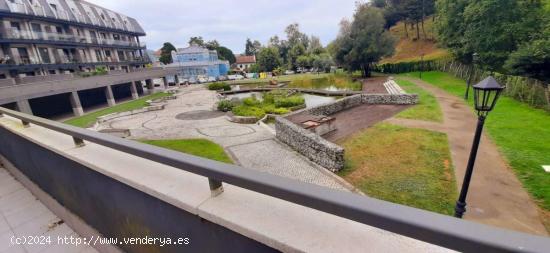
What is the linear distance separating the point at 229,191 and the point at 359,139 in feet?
34.0

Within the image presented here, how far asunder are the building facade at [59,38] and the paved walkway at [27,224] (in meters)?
28.7

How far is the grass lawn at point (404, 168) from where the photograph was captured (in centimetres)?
639

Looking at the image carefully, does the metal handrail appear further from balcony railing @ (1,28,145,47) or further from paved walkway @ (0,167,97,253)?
balcony railing @ (1,28,145,47)

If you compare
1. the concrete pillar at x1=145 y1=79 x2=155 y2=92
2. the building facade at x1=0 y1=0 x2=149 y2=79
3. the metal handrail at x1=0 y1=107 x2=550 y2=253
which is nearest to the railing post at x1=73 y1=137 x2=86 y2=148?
the metal handrail at x1=0 y1=107 x2=550 y2=253

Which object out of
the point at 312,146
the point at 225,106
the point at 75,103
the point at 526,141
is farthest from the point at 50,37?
the point at 526,141

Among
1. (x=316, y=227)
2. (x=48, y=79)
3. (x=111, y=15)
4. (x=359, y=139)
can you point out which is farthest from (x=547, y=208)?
(x=111, y=15)

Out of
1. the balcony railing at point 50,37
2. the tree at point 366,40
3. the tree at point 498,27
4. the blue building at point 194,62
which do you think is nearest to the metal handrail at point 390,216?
the tree at point 498,27

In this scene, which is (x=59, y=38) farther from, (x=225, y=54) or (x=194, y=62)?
(x=225, y=54)

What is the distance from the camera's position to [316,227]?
118 cm

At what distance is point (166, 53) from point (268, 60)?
121 feet

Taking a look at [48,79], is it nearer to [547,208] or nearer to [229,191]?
[229,191]

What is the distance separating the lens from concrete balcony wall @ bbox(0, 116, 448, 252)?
3.66 feet

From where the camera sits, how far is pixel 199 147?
11055 millimetres

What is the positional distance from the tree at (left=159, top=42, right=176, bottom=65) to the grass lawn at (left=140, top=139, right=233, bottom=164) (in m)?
69.9
